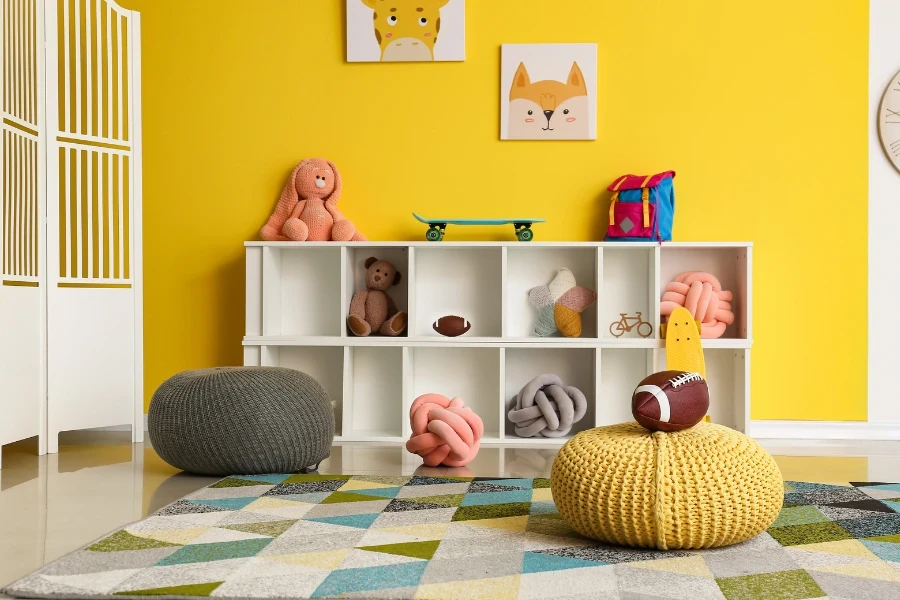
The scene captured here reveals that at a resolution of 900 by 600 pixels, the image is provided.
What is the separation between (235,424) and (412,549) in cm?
103

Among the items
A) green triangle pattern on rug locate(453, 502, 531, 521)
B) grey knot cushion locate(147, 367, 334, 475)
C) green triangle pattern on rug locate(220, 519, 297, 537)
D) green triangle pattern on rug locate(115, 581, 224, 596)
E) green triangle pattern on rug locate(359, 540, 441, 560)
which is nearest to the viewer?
green triangle pattern on rug locate(115, 581, 224, 596)

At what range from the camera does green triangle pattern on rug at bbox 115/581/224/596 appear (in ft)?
5.05

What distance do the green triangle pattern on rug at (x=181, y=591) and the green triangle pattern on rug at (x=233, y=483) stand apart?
3.04 ft

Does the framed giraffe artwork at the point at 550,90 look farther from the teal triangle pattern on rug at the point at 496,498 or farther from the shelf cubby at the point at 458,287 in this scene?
the teal triangle pattern on rug at the point at 496,498

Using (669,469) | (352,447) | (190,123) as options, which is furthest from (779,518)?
(190,123)

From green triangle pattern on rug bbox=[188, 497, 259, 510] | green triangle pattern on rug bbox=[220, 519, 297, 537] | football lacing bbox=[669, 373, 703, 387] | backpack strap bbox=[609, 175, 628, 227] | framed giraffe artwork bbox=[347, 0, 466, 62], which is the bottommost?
green triangle pattern on rug bbox=[188, 497, 259, 510]

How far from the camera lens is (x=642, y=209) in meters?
3.54

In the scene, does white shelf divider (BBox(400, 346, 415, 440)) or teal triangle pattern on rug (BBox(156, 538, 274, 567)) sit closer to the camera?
teal triangle pattern on rug (BBox(156, 538, 274, 567))

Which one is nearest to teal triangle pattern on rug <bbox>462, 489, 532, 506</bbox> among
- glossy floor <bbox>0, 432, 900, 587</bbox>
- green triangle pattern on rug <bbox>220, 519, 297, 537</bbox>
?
glossy floor <bbox>0, 432, 900, 587</bbox>

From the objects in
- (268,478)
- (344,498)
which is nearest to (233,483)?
(268,478)

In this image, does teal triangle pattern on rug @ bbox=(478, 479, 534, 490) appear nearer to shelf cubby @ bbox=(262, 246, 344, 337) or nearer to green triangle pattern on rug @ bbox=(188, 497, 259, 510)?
green triangle pattern on rug @ bbox=(188, 497, 259, 510)

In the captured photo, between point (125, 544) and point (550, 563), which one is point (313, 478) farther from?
point (550, 563)

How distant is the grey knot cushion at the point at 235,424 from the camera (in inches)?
105

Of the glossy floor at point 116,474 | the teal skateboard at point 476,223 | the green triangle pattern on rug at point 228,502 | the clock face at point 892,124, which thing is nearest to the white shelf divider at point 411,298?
the teal skateboard at point 476,223
